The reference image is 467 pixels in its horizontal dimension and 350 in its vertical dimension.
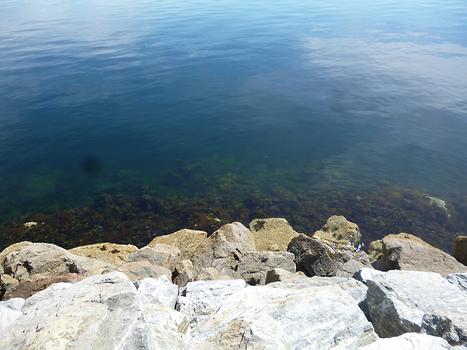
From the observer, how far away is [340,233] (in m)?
24.6

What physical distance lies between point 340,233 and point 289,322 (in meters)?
15.9

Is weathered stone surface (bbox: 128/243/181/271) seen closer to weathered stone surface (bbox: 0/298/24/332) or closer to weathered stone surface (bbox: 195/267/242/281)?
weathered stone surface (bbox: 195/267/242/281)

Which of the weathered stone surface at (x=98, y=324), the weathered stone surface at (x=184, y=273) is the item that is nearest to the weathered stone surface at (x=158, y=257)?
the weathered stone surface at (x=184, y=273)

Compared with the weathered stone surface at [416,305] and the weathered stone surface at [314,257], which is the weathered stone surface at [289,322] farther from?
the weathered stone surface at [314,257]

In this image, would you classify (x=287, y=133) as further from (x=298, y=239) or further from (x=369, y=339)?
(x=369, y=339)

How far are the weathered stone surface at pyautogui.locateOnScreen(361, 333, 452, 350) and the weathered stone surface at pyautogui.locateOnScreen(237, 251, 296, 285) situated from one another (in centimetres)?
824

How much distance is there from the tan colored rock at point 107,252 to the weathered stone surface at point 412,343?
48.2ft

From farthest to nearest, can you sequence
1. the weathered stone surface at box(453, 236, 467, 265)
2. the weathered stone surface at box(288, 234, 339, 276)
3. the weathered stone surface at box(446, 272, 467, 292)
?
the weathered stone surface at box(453, 236, 467, 265), the weathered stone surface at box(288, 234, 339, 276), the weathered stone surface at box(446, 272, 467, 292)

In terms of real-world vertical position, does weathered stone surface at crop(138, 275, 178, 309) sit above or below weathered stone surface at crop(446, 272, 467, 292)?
above

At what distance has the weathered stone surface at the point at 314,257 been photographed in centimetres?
1697

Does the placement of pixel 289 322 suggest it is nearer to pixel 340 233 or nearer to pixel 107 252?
pixel 107 252

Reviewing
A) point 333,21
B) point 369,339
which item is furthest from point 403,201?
point 333,21

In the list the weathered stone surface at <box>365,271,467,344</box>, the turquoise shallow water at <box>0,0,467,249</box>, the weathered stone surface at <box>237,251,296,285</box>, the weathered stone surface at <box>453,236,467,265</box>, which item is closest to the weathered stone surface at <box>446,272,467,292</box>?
the weathered stone surface at <box>365,271,467,344</box>

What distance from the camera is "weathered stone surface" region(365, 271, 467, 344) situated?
9.19 metres
